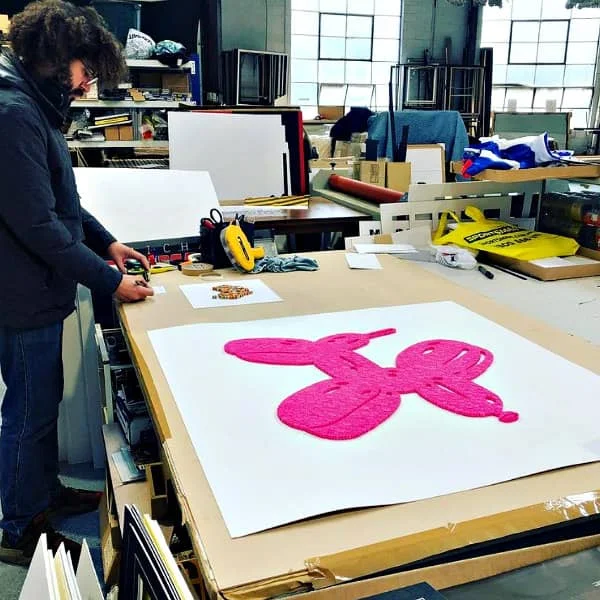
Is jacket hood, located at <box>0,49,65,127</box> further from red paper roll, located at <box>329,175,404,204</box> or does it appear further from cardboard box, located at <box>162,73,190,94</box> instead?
cardboard box, located at <box>162,73,190,94</box>

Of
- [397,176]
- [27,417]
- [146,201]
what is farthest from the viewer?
[397,176]

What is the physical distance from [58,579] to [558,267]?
1.52 metres

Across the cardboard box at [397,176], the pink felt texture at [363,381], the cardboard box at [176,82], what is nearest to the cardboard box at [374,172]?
the cardboard box at [397,176]

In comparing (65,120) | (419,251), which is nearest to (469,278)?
(419,251)

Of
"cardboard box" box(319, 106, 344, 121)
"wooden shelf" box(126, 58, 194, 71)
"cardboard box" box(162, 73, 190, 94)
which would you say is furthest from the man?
"cardboard box" box(319, 106, 344, 121)

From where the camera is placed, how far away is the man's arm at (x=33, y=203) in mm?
1259

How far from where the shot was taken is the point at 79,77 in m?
1.43

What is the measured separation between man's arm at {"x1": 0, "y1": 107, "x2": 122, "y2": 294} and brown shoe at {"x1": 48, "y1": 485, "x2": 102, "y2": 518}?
81 centimetres

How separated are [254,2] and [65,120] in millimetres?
7233

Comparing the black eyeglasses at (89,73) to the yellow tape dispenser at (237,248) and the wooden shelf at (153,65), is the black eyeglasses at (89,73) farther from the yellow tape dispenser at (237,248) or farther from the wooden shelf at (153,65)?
the wooden shelf at (153,65)

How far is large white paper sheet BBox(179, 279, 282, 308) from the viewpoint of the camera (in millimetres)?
1514

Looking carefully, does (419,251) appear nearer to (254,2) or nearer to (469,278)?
(469,278)

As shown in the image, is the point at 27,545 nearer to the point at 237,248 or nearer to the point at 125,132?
the point at 237,248

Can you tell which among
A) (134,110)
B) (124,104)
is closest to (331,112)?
(134,110)
